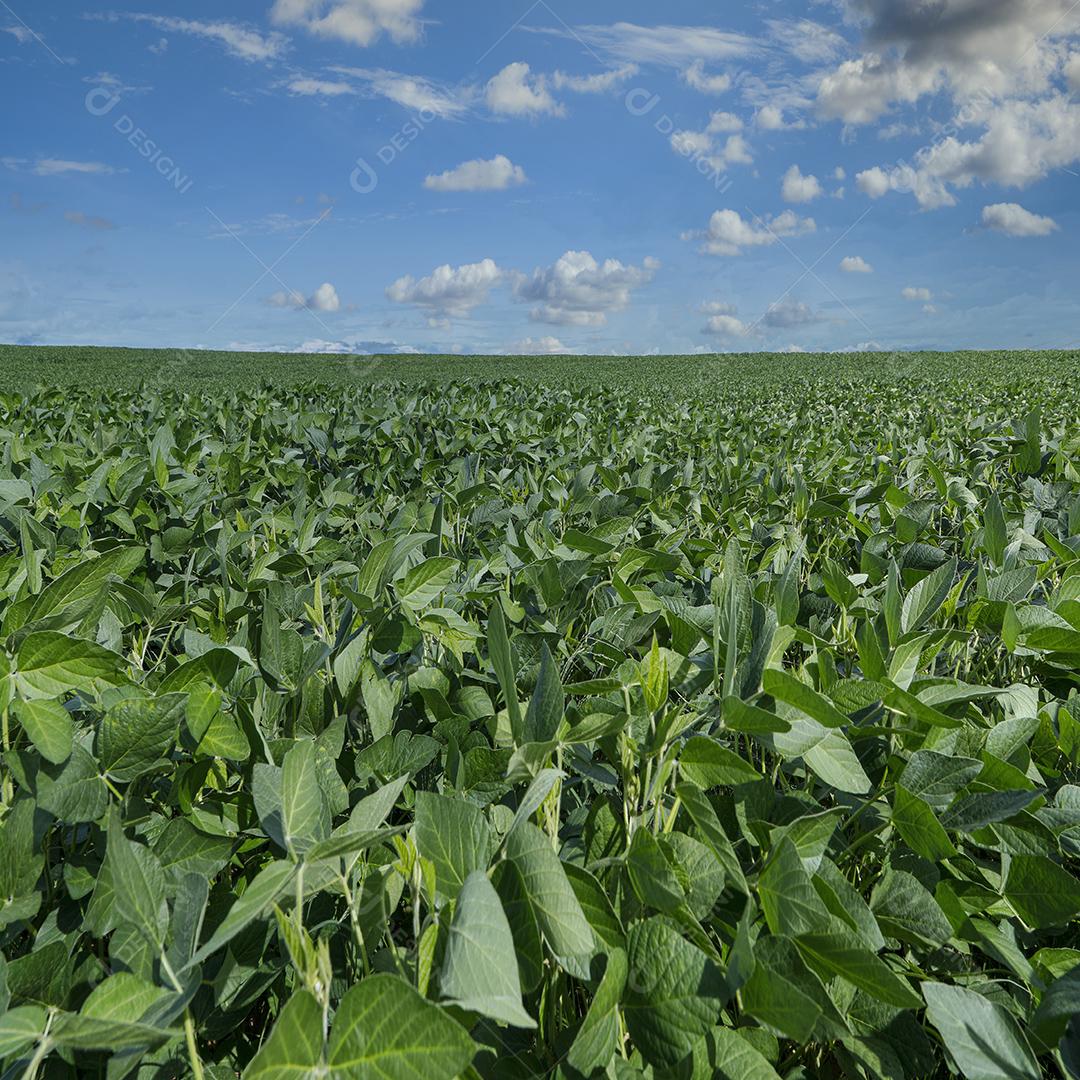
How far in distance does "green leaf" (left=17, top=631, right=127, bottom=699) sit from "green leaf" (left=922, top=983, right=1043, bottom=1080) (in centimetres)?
100

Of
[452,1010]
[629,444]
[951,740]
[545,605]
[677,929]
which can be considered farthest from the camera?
[629,444]

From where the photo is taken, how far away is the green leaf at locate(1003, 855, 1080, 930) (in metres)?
0.92

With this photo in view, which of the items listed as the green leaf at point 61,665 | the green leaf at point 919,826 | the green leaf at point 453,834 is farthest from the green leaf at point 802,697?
the green leaf at point 61,665

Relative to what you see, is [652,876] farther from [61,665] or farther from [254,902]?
[61,665]

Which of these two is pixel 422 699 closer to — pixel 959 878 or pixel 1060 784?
pixel 959 878

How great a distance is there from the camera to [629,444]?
15.1ft

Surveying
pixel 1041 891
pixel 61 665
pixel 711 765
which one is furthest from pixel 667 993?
pixel 61 665

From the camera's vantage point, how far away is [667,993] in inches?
29.7

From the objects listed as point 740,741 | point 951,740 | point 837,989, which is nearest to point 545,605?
point 740,741

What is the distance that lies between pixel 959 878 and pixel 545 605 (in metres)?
0.88

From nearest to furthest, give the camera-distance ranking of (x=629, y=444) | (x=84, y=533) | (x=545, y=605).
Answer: (x=545, y=605), (x=84, y=533), (x=629, y=444)

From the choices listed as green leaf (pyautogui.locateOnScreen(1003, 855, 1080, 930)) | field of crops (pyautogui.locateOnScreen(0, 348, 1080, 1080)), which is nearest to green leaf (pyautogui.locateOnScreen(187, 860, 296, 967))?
field of crops (pyautogui.locateOnScreen(0, 348, 1080, 1080))

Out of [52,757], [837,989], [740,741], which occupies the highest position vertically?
[52,757]

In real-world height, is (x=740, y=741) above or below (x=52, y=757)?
below
